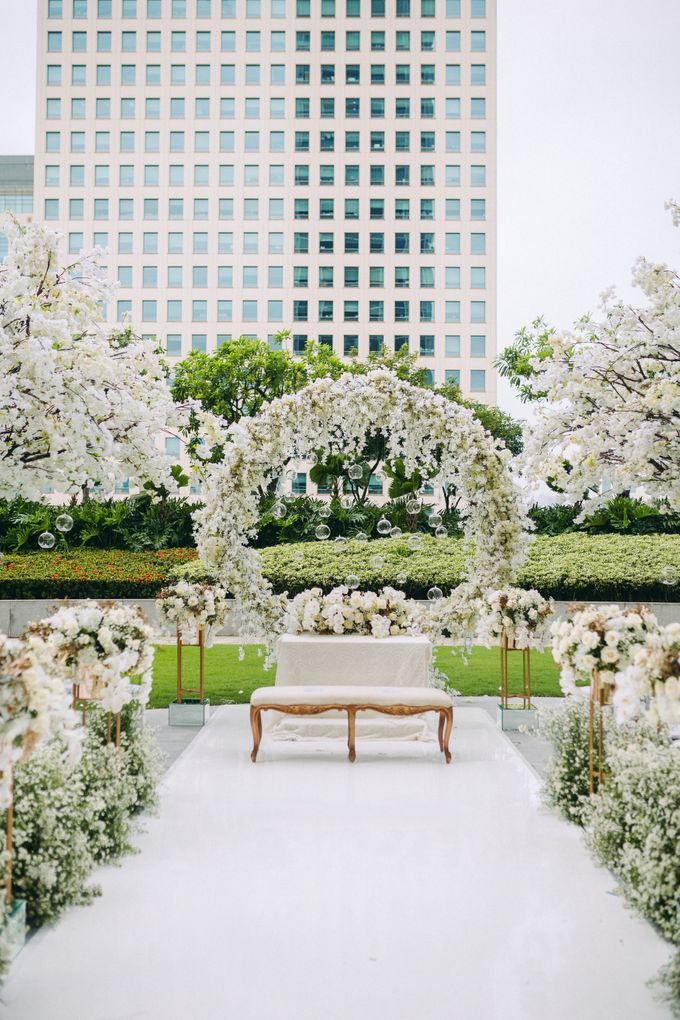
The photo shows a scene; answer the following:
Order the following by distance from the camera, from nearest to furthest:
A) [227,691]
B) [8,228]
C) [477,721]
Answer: [8,228]
[477,721]
[227,691]

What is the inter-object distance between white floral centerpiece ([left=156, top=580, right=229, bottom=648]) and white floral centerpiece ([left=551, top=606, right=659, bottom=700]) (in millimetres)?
4815

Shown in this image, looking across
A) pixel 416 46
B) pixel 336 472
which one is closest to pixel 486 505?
pixel 336 472

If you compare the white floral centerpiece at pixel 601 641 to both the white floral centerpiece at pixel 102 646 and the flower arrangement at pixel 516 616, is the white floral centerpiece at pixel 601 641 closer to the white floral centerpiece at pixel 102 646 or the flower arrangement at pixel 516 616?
the white floral centerpiece at pixel 102 646

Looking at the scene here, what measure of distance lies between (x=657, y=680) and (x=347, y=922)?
1.98 meters

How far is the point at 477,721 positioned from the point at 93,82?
56.8m

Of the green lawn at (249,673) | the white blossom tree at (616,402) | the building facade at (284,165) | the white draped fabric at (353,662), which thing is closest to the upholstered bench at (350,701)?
the white draped fabric at (353,662)

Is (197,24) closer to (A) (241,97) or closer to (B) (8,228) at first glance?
(A) (241,97)

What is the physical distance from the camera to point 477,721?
10.2m

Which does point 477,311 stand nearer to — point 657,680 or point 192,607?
point 192,607

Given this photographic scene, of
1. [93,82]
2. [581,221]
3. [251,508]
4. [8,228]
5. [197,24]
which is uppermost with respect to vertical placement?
[197,24]

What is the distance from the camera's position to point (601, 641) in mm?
5910

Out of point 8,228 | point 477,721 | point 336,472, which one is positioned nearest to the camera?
point 8,228

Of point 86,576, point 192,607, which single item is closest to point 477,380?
point 86,576

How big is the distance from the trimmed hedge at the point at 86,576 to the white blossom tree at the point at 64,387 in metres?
8.68
